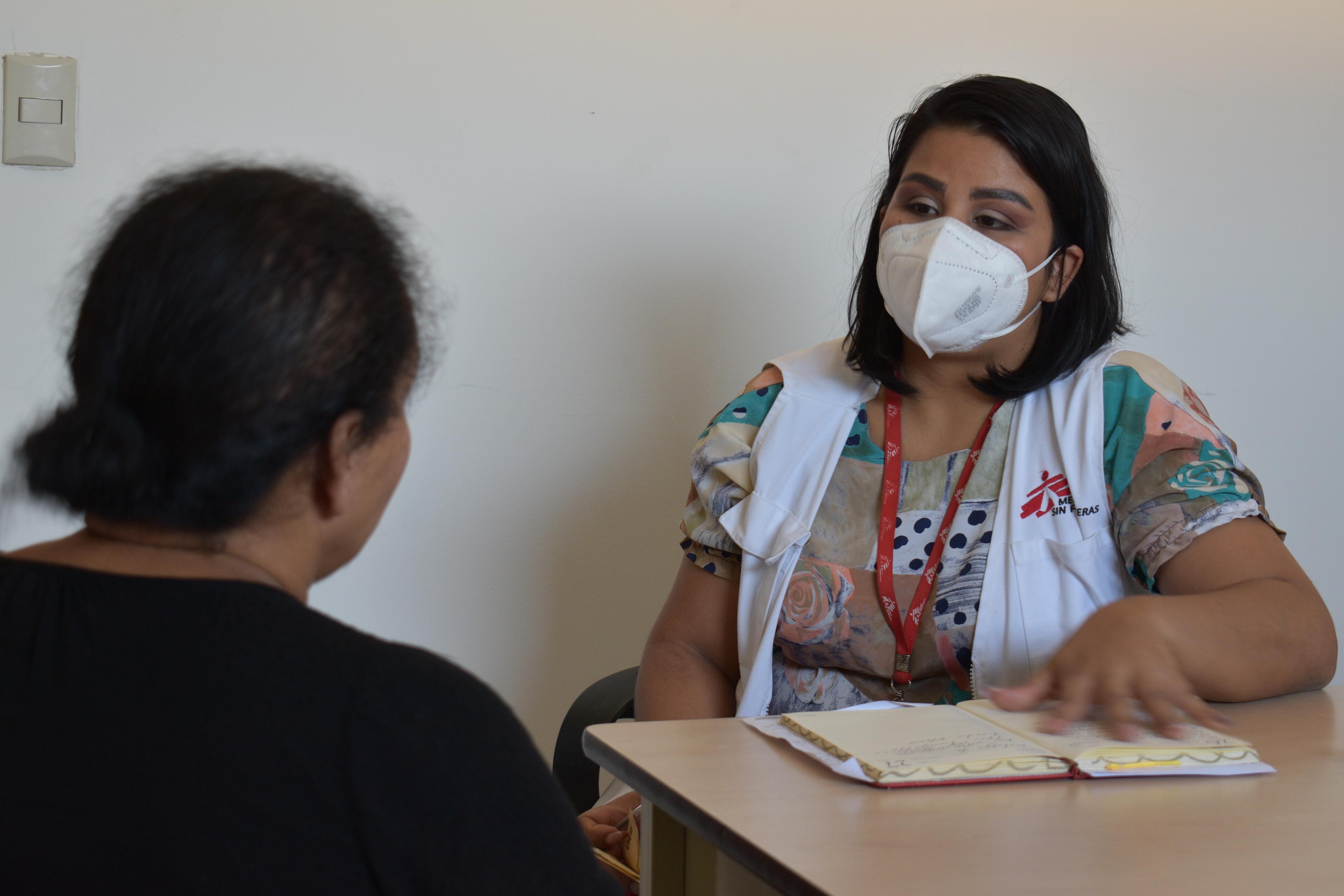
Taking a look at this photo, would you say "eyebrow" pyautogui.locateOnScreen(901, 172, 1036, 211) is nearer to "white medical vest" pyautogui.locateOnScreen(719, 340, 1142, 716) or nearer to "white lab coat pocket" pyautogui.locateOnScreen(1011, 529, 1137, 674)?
"white medical vest" pyautogui.locateOnScreen(719, 340, 1142, 716)

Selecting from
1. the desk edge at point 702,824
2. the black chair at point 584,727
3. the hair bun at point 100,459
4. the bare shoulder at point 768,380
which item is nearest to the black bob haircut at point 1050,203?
the bare shoulder at point 768,380

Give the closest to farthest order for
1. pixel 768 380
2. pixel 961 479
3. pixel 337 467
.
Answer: pixel 337 467 → pixel 961 479 → pixel 768 380

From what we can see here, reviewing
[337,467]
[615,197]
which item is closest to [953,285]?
[615,197]

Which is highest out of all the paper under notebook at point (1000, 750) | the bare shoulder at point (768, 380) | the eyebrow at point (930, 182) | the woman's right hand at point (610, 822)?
the eyebrow at point (930, 182)

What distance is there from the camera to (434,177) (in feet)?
6.32

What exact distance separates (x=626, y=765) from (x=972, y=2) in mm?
1809

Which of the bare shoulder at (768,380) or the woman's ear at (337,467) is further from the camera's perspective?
the bare shoulder at (768,380)

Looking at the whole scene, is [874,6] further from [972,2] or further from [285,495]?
[285,495]

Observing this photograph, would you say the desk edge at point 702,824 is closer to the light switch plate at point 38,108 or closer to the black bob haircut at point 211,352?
the black bob haircut at point 211,352

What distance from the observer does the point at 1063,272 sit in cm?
157

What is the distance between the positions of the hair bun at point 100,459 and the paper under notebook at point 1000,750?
23.6 inches

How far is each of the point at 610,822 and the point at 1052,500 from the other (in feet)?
2.26

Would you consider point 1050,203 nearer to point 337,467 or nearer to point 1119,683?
point 1119,683

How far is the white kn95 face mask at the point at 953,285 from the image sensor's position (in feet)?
4.82
